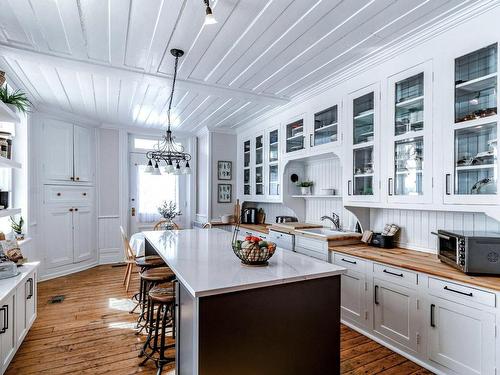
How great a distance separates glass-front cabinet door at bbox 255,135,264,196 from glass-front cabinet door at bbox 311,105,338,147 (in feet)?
4.61

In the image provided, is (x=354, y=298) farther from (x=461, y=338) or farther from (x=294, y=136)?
(x=294, y=136)

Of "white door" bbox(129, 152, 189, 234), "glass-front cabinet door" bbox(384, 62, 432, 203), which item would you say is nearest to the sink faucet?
"glass-front cabinet door" bbox(384, 62, 432, 203)

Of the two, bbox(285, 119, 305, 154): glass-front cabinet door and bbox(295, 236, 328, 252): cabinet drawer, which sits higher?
bbox(285, 119, 305, 154): glass-front cabinet door

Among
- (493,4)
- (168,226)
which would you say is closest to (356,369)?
(493,4)

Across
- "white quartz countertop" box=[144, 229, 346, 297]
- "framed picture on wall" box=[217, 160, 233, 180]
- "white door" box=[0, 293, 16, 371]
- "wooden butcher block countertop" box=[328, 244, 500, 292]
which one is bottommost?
"white door" box=[0, 293, 16, 371]

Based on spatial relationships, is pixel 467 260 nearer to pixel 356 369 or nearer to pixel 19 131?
pixel 356 369

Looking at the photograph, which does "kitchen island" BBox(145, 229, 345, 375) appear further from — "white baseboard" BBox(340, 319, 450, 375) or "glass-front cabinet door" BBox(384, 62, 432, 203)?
"glass-front cabinet door" BBox(384, 62, 432, 203)

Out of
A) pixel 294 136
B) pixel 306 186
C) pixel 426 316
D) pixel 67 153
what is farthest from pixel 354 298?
pixel 67 153

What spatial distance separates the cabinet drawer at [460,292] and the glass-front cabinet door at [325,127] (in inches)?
71.7

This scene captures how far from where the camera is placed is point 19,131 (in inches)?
155

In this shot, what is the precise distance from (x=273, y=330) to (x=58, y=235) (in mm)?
4669

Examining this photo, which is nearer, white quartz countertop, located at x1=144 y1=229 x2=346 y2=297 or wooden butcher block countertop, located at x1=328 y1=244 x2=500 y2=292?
white quartz countertop, located at x1=144 y1=229 x2=346 y2=297

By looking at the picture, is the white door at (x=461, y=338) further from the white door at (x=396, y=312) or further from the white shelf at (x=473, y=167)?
the white shelf at (x=473, y=167)

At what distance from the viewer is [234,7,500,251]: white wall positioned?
2107mm
